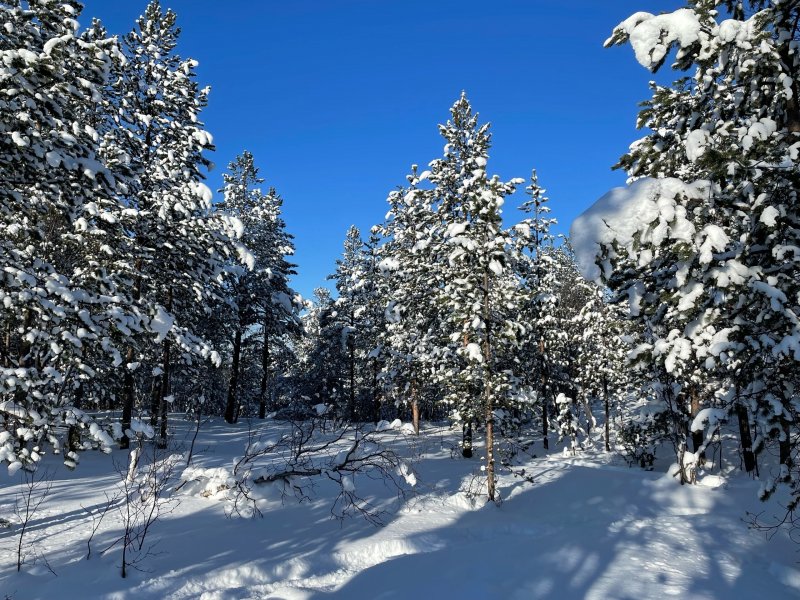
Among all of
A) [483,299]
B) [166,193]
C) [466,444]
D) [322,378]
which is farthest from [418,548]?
[322,378]

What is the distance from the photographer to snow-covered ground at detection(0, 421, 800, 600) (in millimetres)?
6254

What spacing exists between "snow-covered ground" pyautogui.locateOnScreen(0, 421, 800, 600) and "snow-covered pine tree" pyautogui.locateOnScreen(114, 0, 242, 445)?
5.73 meters

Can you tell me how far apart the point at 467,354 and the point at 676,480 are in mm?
7104

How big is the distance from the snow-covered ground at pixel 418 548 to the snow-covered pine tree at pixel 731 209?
10.3 feet

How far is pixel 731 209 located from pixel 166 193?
44.8 ft

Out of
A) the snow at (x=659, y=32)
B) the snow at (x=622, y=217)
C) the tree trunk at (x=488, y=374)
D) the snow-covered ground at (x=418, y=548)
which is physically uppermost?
the snow at (x=659, y=32)

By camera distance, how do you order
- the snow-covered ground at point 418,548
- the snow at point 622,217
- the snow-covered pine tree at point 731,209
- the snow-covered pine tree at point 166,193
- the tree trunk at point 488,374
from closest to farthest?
1. the snow-covered pine tree at point 731,209
2. the snow at point 622,217
3. the snow-covered ground at point 418,548
4. the tree trunk at point 488,374
5. the snow-covered pine tree at point 166,193

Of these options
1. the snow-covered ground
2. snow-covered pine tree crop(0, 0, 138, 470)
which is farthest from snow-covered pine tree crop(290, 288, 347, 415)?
snow-covered pine tree crop(0, 0, 138, 470)

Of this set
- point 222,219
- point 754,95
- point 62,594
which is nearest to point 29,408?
point 62,594

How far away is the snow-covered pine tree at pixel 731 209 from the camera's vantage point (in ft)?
17.1

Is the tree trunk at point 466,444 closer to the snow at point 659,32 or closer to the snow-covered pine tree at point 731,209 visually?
the snow-covered pine tree at point 731,209

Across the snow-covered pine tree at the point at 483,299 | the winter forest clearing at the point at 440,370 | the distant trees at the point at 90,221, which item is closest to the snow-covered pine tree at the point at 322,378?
the distant trees at the point at 90,221

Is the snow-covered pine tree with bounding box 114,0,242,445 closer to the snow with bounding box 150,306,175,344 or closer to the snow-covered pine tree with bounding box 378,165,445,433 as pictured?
the snow with bounding box 150,306,175,344

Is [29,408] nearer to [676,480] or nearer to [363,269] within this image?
[676,480]
